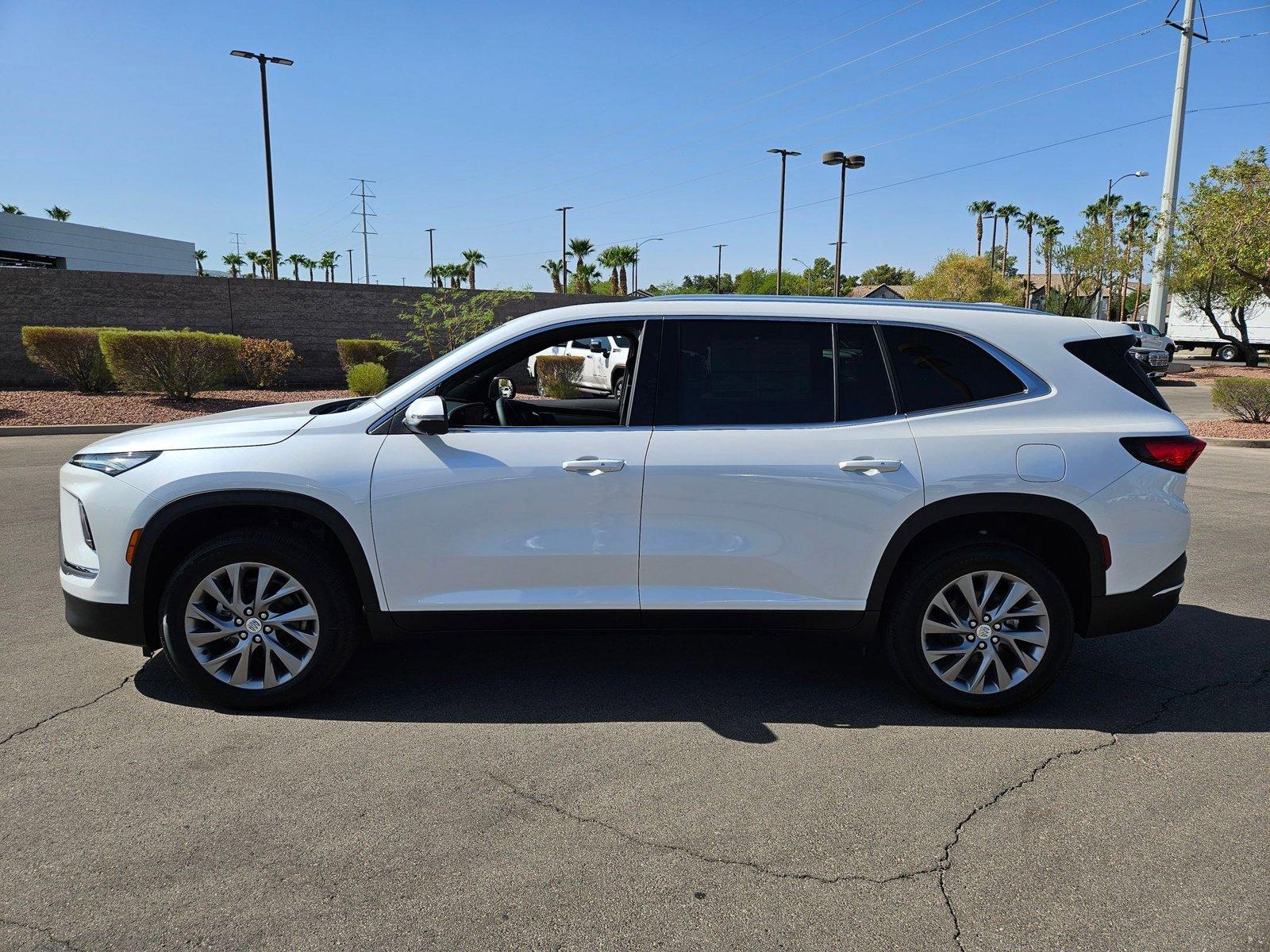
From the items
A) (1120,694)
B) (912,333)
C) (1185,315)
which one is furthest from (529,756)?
(1185,315)

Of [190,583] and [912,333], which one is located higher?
[912,333]

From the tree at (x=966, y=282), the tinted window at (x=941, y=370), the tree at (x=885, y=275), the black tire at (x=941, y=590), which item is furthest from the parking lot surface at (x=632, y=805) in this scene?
the tree at (x=885, y=275)

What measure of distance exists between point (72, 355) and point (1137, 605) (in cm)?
1829

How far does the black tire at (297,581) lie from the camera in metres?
3.81

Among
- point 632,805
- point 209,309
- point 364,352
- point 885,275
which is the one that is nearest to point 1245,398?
point 632,805

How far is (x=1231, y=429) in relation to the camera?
630 inches

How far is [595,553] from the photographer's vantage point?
12.6 ft

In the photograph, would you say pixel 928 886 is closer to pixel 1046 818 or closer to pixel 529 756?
pixel 1046 818

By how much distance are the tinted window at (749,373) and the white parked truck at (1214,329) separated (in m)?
45.2

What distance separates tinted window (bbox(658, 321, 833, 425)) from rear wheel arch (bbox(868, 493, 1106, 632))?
0.62 metres

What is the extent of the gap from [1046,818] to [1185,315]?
4991 centimetres

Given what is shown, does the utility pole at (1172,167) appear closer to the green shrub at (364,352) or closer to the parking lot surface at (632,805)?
the green shrub at (364,352)

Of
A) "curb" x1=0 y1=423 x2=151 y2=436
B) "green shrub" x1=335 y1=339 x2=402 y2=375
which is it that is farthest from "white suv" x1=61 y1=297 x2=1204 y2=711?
"green shrub" x1=335 y1=339 x2=402 y2=375

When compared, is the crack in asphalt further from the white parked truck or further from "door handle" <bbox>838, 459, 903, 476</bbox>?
the white parked truck
